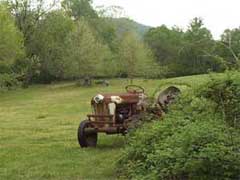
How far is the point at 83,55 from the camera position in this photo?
54656 millimetres

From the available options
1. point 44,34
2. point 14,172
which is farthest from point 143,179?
point 44,34

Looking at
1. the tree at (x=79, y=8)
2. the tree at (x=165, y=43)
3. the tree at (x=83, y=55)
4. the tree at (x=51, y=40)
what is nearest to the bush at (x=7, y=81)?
the tree at (x=83, y=55)

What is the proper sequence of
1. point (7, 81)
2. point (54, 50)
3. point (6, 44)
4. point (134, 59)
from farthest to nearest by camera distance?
point (54, 50) < point (134, 59) < point (7, 81) < point (6, 44)

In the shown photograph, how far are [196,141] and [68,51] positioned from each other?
166ft

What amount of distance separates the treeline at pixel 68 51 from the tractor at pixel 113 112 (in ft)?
110

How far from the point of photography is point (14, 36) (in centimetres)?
4734

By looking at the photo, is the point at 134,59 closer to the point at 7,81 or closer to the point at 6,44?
the point at 7,81

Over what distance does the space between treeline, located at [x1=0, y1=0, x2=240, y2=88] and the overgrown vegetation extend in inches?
1483

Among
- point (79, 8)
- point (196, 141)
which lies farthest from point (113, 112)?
point (79, 8)

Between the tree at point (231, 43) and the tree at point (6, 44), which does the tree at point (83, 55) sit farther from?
the tree at point (231, 43)

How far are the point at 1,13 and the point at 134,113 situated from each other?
1453 inches

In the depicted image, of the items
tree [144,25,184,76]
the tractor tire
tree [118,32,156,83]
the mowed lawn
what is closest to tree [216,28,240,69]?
the mowed lawn

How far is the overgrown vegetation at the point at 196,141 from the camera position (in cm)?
664

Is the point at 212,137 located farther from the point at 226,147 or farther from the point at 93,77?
the point at 93,77
